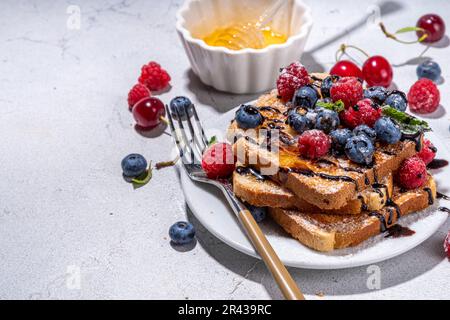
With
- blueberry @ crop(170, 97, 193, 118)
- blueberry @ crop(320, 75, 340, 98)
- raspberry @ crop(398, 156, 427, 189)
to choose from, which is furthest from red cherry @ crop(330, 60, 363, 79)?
raspberry @ crop(398, 156, 427, 189)

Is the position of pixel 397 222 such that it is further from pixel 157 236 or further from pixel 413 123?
pixel 157 236

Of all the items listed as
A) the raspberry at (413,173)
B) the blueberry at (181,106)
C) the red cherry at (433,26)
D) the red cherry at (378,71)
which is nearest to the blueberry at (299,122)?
the raspberry at (413,173)

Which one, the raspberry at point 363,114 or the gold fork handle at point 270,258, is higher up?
the raspberry at point 363,114

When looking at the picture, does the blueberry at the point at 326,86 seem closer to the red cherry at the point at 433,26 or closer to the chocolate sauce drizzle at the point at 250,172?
the chocolate sauce drizzle at the point at 250,172

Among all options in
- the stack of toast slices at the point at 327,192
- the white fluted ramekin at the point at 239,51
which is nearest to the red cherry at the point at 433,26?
the white fluted ramekin at the point at 239,51

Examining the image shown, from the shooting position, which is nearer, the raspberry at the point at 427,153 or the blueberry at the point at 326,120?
the blueberry at the point at 326,120

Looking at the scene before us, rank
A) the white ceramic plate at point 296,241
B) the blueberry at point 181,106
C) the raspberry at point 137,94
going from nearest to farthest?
the white ceramic plate at point 296,241 < the blueberry at point 181,106 < the raspberry at point 137,94

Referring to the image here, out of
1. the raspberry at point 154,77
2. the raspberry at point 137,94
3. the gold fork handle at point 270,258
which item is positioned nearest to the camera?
the gold fork handle at point 270,258

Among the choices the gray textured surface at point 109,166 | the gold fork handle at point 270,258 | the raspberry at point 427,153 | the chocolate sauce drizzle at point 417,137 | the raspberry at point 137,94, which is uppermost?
the chocolate sauce drizzle at point 417,137
